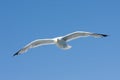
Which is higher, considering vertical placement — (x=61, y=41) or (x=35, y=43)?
(x=35, y=43)

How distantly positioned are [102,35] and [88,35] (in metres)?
1.13

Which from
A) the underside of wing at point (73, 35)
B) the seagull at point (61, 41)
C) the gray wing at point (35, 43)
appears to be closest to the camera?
the seagull at point (61, 41)

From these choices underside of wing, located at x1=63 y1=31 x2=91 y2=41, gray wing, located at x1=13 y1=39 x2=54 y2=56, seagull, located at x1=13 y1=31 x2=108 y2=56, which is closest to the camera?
seagull, located at x1=13 y1=31 x2=108 y2=56

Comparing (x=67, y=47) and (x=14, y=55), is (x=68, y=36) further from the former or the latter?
(x=14, y=55)

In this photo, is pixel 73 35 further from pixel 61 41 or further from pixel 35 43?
pixel 35 43

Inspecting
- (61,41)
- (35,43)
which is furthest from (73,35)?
(35,43)

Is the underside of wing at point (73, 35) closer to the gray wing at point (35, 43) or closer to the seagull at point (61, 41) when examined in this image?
the seagull at point (61, 41)

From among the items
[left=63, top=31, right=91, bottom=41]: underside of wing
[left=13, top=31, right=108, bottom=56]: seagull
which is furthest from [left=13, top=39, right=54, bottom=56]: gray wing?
[left=63, top=31, right=91, bottom=41]: underside of wing

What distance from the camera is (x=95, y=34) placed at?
3653 cm

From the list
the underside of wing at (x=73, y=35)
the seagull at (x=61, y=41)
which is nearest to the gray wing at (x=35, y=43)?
the seagull at (x=61, y=41)

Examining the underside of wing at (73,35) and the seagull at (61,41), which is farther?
the underside of wing at (73,35)

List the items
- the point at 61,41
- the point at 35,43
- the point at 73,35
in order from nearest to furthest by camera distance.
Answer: the point at 61,41 → the point at 73,35 → the point at 35,43

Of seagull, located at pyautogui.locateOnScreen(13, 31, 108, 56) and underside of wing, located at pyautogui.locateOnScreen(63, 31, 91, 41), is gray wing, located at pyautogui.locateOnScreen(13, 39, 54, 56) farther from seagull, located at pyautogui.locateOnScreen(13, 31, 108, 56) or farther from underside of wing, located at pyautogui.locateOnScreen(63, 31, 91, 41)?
underside of wing, located at pyautogui.locateOnScreen(63, 31, 91, 41)

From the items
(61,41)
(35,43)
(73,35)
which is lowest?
(61,41)
